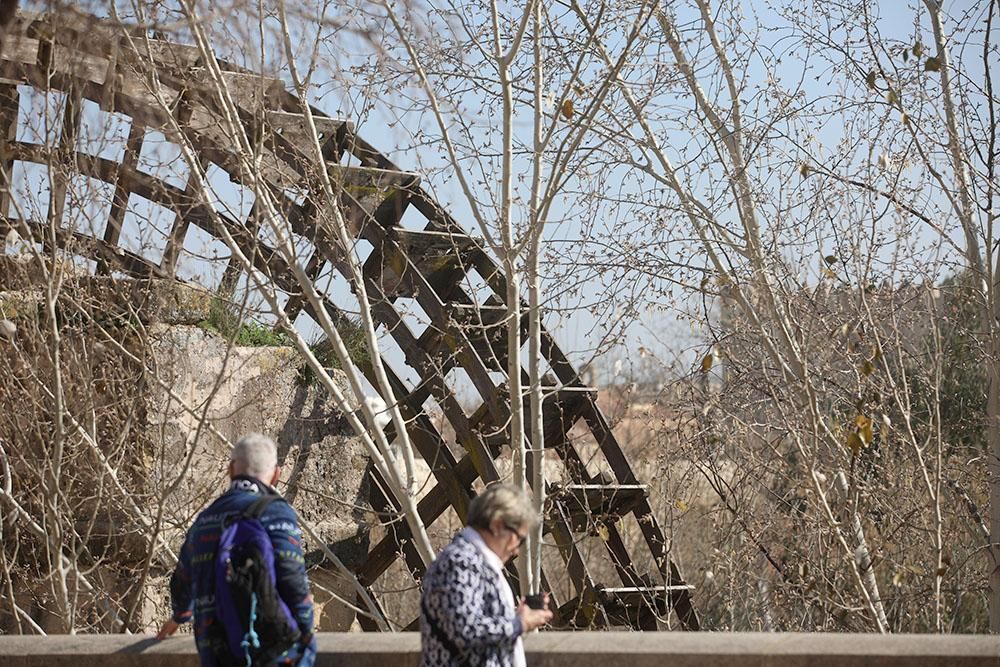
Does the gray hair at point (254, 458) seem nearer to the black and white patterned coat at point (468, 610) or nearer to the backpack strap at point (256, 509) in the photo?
the backpack strap at point (256, 509)

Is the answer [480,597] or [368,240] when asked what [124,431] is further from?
[480,597]

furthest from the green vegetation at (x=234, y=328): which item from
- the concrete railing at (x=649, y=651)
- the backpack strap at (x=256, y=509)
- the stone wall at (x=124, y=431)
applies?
the backpack strap at (x=256, y=509)

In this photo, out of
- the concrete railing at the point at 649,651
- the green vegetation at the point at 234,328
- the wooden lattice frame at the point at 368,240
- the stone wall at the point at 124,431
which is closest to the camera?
the concrete railing at the point at 649,651

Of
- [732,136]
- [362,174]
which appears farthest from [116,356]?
[732,136]

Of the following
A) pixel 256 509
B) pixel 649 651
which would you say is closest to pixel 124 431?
pixel 256 509

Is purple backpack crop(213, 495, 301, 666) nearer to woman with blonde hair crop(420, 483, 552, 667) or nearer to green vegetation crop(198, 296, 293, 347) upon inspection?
woman with blonde hair crop(420, 483, 552, 667)

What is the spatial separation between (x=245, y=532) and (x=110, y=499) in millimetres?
4224

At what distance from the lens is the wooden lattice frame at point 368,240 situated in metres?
7.01

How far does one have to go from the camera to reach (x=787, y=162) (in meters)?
8.34

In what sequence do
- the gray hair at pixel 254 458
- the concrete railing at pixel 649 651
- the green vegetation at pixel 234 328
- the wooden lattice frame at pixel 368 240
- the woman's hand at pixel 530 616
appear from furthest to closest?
the green vegetation at pixel 234 328 < the wooden lattice frame at pixel 368 240 < the concrete railing at pixel 649 651 < the gray hair at pixel 254 458 < the woman's hand at pixel 530 616

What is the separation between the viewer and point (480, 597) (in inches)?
136

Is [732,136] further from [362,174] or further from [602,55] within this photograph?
[362,174]

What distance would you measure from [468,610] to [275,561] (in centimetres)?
64

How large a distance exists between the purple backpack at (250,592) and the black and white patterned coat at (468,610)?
0.47 metres
